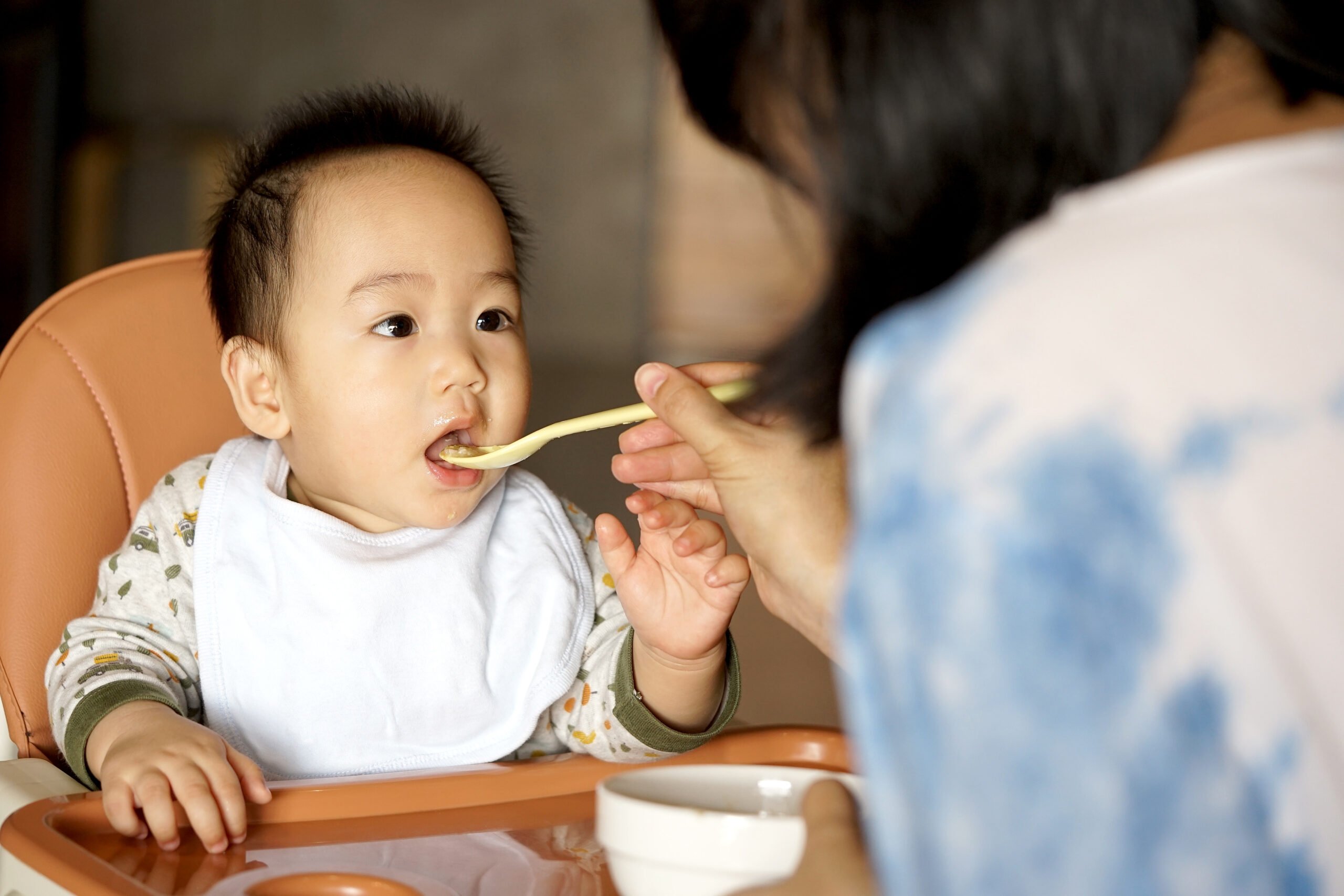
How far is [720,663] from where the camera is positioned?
1.05 m

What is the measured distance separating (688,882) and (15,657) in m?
0.66

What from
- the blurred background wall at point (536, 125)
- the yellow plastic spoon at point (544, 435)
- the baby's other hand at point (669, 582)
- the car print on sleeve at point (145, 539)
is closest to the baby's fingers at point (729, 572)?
the baby's other hand at point (669, 582)

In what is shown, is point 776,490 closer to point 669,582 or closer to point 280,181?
point 669,582

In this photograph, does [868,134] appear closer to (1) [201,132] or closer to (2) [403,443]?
(2) [403,443]

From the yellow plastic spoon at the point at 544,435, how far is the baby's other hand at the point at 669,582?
0.08m

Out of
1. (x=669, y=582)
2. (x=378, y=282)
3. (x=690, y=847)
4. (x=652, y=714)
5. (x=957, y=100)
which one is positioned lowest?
(x=652, y=714)

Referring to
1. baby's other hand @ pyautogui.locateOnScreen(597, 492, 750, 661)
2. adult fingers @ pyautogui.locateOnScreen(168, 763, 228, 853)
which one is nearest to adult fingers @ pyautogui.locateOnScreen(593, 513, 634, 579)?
baby's other hand @ pyautogui.locateOnScreen(597, 492, 750, 661)

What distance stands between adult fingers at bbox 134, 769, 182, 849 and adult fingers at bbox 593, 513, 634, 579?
0.36 m

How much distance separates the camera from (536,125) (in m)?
5.46

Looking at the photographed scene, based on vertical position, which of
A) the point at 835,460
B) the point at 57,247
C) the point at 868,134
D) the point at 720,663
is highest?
the point at 868,134

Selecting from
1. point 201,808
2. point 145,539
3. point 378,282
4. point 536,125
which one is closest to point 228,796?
point 201,808

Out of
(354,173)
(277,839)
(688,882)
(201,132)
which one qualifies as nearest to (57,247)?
(201,132)

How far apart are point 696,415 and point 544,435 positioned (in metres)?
0.20

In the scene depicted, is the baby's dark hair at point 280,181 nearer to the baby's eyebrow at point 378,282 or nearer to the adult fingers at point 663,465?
the baby's eyebrow at point 378,282
